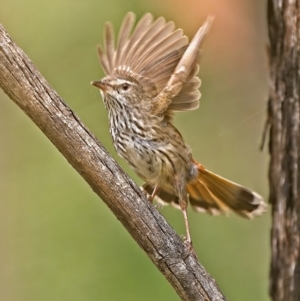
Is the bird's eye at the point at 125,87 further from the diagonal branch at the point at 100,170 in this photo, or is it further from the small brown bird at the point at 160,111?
the diagonal branch at the point at 100,170

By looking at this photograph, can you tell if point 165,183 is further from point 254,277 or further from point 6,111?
point 6,111

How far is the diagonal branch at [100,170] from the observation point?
2586 mm

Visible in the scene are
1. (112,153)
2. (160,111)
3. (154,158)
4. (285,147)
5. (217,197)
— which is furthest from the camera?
(112,153)

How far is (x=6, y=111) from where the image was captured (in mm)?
5809

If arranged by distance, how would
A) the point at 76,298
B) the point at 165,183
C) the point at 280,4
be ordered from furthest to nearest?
1. the point at 76,298
2. the point at 165,183
3. the point at 280,4

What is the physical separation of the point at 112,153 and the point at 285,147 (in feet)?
9.89

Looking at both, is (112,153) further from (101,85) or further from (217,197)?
(101,85)

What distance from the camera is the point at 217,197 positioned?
149 inches

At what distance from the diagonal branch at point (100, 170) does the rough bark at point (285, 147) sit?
1.03ft

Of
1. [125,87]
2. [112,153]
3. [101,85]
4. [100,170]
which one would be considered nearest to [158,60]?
[125,87]

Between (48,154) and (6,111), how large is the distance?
567mm

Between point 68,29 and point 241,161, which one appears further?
point 68,29

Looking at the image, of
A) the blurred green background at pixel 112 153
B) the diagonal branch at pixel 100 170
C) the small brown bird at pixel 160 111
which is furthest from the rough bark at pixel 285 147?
the blurred green background at pixel 112 153

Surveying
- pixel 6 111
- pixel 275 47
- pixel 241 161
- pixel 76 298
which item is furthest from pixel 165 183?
pixel 6 111
